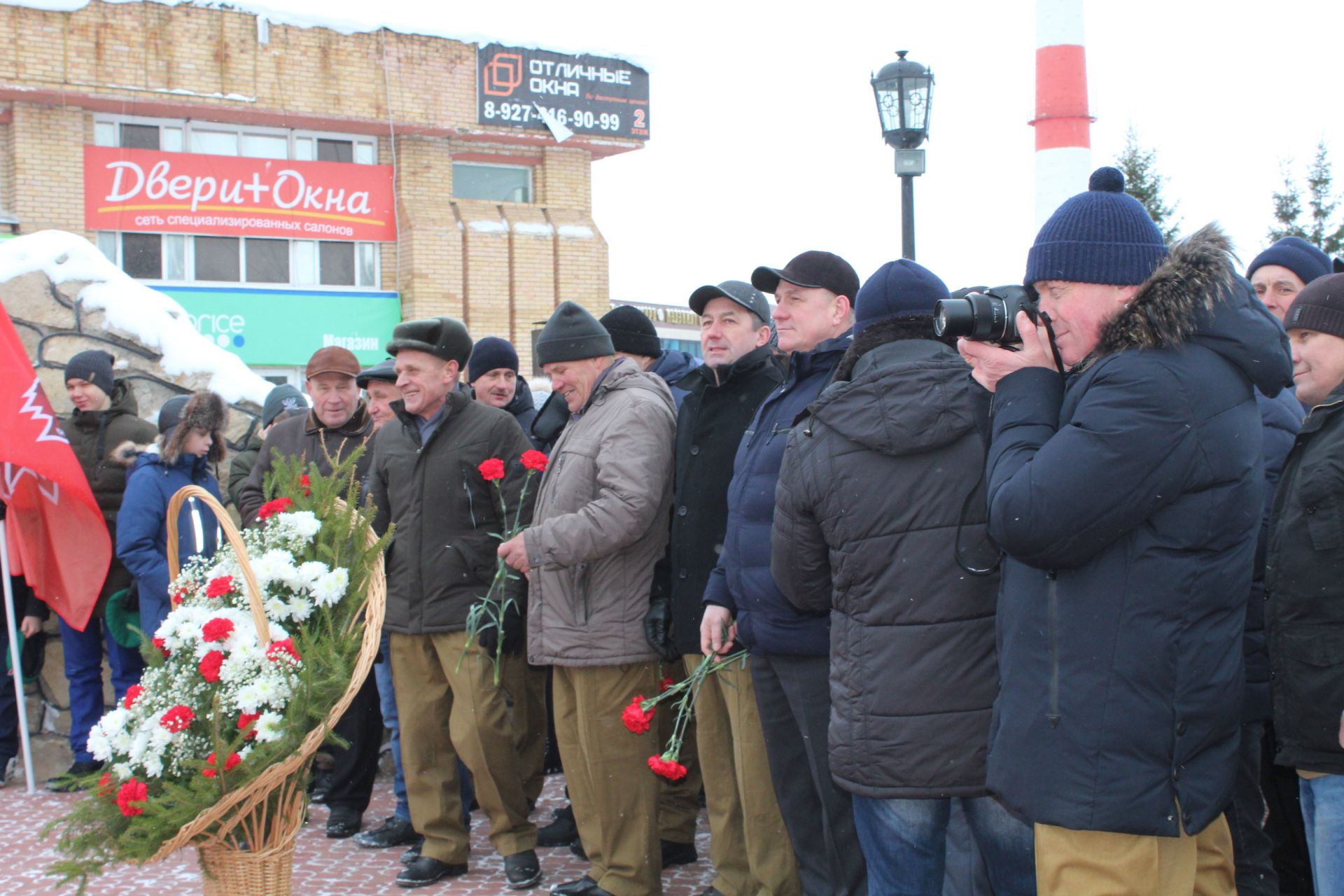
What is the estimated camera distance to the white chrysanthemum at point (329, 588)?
390 cm

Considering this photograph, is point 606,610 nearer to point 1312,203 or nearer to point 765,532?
point 765,532

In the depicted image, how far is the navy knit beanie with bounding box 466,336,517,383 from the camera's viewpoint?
6387 mm

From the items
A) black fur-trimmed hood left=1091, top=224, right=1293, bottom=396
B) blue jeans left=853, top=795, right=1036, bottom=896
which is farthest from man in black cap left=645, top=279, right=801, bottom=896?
black fur-trimmed hood left=1091, top=224, right=1293, bottom=396

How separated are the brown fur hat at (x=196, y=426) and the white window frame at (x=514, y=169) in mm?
16524

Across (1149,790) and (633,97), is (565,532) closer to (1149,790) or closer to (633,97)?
(1149,790)

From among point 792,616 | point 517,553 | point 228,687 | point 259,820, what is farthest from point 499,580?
point 792,616

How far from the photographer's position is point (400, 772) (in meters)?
5.34

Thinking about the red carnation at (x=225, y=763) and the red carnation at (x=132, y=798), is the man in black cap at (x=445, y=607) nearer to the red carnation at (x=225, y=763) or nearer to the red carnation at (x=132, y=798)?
the red carnation at (x=225, y=763)

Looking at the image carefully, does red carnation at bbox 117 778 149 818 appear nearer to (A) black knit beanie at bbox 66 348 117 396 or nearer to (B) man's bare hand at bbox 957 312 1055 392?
(B) man's bare hand at bbox 957 312 1055 392

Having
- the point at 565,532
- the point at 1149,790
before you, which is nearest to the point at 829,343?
the point at 565,532

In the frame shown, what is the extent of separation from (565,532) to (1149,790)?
89.9 inches

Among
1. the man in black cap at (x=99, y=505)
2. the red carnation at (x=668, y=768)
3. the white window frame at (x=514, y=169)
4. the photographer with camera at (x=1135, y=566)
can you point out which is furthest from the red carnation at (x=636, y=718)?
the white window frame at (x=514, y=169)

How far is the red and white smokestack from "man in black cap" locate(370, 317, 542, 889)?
29.4 feet

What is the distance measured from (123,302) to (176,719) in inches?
166
